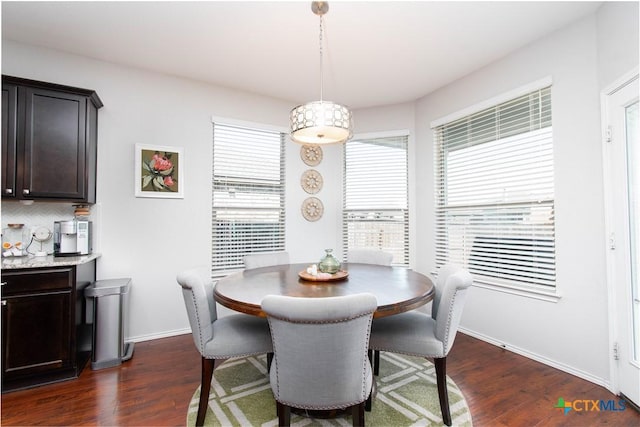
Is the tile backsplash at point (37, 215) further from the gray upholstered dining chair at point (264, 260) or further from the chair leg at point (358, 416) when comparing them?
the chair leg at point (358, 416)

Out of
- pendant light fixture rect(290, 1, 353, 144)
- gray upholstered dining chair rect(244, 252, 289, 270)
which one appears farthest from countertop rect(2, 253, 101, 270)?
pendant light fixture rect(290, 1, 353, 144)

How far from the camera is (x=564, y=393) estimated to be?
2227 millimetres

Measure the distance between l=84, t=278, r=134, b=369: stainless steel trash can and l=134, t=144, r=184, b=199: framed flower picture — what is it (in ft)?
3.41

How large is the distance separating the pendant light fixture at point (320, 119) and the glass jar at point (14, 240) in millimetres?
2549

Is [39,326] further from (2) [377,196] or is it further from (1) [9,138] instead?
(2) [377,196]

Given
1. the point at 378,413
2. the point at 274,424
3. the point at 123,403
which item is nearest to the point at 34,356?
the point at 123,403

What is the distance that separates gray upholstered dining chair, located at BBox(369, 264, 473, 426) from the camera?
1.87 meters

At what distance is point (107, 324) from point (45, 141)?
1637mm

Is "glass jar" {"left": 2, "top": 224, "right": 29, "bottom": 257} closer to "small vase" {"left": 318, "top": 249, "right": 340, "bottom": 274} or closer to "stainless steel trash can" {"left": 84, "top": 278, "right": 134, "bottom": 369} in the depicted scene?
"stainless steel trash can" {"left": 84, "top": 278, "right": 134, "bottom": 369}

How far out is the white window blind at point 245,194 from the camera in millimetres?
3717

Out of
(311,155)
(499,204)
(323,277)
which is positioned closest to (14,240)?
(323,277)

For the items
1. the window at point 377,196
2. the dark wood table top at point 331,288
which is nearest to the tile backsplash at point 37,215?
the dark wood table top at point 331,288

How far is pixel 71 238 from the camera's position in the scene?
2775mm

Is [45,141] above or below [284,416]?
above
